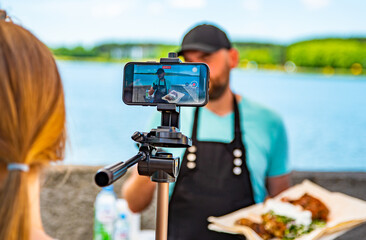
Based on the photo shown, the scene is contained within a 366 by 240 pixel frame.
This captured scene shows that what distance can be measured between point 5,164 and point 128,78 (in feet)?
0.97

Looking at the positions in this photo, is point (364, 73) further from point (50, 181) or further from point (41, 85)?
point (41, 85)

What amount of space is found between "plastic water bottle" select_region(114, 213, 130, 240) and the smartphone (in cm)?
149

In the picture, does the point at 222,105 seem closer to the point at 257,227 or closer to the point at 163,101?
the point at 257,227

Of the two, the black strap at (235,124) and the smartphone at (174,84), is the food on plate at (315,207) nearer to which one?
the black strap at (235,124)

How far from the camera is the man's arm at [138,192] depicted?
1.95 meters

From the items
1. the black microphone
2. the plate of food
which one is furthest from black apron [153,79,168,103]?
the plate of food

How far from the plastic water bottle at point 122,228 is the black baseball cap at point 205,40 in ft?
3.02

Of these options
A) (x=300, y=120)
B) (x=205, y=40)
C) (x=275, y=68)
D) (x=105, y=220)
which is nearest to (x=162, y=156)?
(x=205, y=40)

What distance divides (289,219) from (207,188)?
39 cm

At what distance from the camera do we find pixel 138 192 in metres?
1.97

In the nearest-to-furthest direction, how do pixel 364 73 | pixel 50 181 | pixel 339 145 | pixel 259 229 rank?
1. pixel 259 229
2. pixel 50 181
3. pixel 364 73
4. pixel 339 145

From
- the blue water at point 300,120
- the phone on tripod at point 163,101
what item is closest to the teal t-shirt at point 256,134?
the phone on tripod at point 163,101

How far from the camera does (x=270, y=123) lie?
6.86 ft

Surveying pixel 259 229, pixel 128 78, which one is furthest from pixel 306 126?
pixel 128 78
